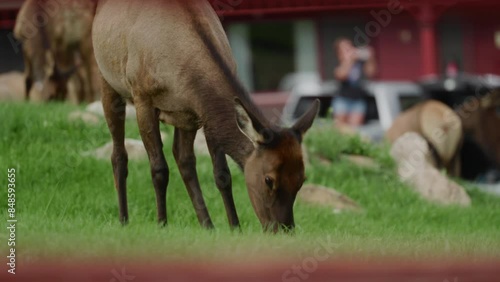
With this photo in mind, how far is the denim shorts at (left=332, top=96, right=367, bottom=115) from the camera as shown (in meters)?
19.7

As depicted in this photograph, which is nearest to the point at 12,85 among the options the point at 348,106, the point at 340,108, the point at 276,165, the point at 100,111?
Result: the point at 340,108

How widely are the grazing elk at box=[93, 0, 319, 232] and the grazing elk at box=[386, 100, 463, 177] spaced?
931cm

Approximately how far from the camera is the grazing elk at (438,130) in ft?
57.0

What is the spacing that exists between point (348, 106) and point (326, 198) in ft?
26.8

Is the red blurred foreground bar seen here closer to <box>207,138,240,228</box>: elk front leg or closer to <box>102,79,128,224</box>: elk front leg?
<box>207,138,240,228</box>: elk front leg

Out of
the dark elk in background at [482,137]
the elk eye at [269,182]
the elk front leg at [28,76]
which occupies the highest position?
the elk front leg at [28,76]

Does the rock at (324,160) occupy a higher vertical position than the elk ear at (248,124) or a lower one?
lower

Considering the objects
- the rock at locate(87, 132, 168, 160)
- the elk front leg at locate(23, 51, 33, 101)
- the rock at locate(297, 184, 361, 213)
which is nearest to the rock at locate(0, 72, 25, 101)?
the elk front leg at locate(23, 51, 33, 101)

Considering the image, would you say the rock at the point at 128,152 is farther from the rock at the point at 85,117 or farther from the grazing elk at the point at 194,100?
the grazing elk at the point at 194,100

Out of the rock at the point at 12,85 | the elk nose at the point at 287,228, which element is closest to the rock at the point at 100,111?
the elk nose at the point at 287,228

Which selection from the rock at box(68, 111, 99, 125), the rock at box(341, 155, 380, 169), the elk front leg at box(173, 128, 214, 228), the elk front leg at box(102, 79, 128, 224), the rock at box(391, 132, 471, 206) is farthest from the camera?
the rock at box(341, 155, 380, 169)

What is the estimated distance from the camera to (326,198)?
11.8m

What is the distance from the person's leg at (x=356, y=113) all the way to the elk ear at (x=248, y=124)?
Answer: 12563 mm

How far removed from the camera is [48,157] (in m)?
11.1
